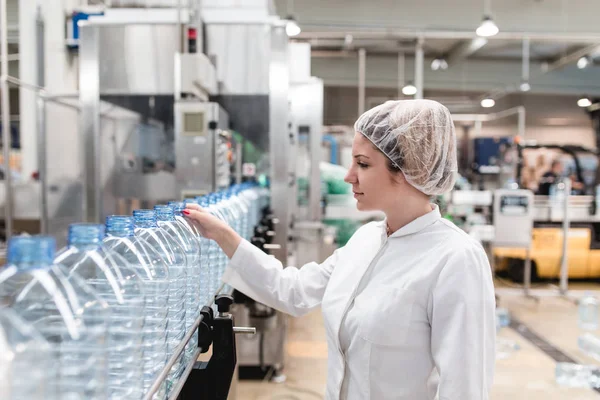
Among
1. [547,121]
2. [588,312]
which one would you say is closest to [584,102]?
[547,121]

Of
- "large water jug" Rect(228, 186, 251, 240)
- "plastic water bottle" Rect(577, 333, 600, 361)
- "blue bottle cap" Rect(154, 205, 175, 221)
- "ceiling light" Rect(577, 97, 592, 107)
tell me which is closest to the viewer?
"blue bottle cap" Rect(154, 205, 175, 221)

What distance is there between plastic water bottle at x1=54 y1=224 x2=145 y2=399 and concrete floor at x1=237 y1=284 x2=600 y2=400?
2547mm

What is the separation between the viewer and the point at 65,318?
661mm

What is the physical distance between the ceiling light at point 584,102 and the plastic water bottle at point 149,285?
37.6 feet

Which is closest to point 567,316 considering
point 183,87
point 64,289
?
point 183,87

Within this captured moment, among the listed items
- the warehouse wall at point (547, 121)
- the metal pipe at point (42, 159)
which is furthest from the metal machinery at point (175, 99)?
the warehouse wall at point (547, 121)

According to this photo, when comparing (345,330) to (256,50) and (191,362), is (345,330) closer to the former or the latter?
(191,362)

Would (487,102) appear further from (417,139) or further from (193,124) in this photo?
(417,139)

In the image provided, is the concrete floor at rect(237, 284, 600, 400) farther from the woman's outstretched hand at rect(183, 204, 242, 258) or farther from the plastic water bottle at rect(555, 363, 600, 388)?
the woman's outstretched hand at rect(183, 204, 242, 258)

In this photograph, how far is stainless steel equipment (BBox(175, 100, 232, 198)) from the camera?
114 inches

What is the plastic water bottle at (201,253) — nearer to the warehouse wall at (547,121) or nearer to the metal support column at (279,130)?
the metal support column at (279,130)

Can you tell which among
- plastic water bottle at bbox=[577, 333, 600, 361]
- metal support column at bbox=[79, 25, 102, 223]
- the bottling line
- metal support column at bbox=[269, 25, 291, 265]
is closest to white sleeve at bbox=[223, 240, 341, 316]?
the bottling line

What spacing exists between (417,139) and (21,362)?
0.96 metres

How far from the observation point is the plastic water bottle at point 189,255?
120cm
